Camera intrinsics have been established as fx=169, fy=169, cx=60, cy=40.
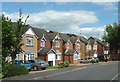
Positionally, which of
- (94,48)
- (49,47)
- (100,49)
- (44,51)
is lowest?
(44,51)

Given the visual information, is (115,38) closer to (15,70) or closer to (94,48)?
(15,70)

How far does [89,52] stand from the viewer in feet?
189

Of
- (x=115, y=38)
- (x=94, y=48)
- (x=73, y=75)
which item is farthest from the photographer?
(x=94, y=48)

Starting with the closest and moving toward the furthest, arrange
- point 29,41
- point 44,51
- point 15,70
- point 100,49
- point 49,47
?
point 15,70
point 29,41
point 44,51
point 49,47
point 100,49

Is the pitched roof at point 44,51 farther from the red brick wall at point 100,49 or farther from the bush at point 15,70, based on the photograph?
the red brick wall at point 100,49

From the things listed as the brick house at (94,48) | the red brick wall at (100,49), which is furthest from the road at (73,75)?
the red brick wall at (100,49)

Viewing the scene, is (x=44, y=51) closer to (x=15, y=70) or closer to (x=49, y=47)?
(x=49, y=47)

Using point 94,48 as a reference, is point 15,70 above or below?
below

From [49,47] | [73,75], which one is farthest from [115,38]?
[49,47]

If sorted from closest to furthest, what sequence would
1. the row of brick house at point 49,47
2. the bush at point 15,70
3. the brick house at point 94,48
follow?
the bush at point 15,70, the row of brick house at point 49,47, the brick house at point 94,48

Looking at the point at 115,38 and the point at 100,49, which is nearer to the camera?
the point at 115,38

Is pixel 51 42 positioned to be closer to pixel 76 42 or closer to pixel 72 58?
pixel 72 58

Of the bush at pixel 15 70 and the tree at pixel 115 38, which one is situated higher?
the tree at pixel 115 38

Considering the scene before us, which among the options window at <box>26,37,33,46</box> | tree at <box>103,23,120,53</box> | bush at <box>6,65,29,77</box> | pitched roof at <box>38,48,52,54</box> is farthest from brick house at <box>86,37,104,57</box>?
tree at <box>103,23,120,53</box>
